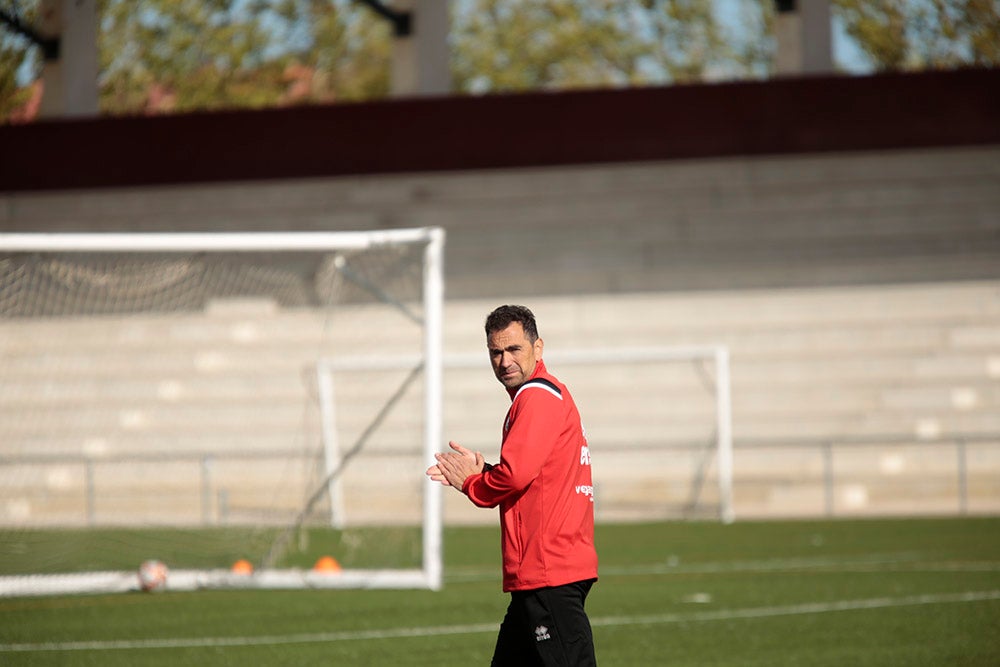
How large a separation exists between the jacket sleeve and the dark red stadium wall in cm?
1739

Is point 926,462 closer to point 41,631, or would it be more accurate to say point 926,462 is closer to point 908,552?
point 908,552

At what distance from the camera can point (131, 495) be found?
62.2 ft

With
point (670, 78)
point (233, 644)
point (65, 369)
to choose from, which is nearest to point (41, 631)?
point (233, 644)

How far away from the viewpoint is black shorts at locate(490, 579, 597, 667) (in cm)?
458

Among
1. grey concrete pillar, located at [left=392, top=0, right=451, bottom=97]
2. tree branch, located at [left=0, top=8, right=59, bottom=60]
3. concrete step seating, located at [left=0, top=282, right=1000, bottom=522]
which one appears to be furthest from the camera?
grey concrete pillar, located at [left=392, top=0, right=451, bottom=97]

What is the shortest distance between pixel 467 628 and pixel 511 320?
4.74 metres

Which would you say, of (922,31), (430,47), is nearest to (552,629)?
(430,47)

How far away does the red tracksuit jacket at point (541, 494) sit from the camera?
456cm

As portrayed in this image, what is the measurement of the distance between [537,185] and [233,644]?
14.3 metres

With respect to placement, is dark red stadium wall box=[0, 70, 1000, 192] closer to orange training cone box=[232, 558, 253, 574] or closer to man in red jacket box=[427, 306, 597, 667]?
orange training cone box=[232, 558, 253, 574]

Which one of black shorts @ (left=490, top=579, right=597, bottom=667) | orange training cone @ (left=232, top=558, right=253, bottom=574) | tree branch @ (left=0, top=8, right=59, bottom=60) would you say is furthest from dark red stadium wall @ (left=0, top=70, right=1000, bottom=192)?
black shorts @ (left=490, top=579, right=597, bottom=667)

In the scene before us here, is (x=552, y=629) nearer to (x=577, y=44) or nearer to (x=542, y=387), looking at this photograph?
(x=542, y=387)

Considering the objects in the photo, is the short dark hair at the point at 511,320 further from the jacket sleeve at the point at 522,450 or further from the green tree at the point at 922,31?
the green tree at the point at 922,31

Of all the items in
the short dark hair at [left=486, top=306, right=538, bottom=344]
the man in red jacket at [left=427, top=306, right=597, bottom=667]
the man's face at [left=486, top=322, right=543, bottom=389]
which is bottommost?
the man in red jacket at [left=427, top=306, right=597, bottom=667]
